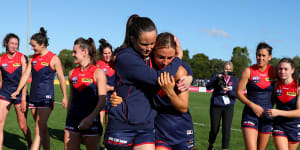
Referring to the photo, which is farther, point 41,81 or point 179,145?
point 41,81

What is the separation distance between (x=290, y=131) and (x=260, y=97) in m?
0.71

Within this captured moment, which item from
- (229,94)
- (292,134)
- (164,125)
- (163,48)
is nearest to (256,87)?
(292,134)

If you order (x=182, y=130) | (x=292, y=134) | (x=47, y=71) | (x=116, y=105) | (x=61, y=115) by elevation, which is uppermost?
(x=47, y=71)

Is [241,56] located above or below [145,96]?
above

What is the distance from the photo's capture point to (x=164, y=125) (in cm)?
313

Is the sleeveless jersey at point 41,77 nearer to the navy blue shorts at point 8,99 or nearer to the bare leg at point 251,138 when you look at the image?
the navy blue shorts at point 8,99

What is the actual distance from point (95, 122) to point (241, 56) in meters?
83.1

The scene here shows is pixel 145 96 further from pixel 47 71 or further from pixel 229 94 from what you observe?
pixel 229 94

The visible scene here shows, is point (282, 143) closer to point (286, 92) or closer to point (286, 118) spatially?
point (286, 118)

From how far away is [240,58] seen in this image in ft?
259

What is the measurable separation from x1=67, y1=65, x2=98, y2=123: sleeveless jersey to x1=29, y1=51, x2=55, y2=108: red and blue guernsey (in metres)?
1.39

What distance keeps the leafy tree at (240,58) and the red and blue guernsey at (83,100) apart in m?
73.4

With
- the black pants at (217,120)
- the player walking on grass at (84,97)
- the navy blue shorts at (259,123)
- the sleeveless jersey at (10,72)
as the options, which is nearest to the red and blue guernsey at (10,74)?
the sleeveless jersey at (10,72)

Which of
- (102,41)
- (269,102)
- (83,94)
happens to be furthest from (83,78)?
(269,102)
